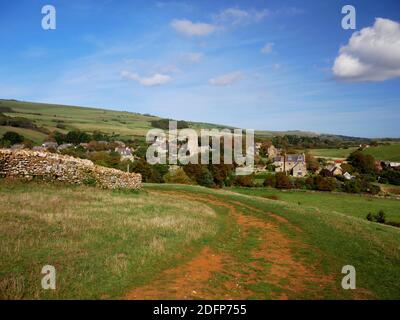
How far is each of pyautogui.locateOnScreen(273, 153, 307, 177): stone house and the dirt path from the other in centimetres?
9337

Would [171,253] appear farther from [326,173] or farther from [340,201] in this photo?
[326,173]

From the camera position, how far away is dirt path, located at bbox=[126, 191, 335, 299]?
9.50 m

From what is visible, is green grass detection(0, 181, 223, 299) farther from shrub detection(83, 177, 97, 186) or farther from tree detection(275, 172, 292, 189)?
tree detection(275, 172, 292, 189)

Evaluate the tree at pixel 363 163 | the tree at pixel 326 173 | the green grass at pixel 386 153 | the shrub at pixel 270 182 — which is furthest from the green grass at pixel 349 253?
the green grass at pixel 386 153

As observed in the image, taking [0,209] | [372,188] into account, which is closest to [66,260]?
[0,209]

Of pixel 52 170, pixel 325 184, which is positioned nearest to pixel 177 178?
pixel 52 170

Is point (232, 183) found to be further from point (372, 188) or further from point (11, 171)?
point (11, 171)

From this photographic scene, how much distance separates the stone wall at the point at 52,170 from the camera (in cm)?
2306

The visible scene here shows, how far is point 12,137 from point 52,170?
273 feet

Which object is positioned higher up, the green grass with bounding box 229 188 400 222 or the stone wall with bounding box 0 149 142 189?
the stone wall with bounding box 0 149 142 189

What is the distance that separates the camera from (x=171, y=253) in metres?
12.5

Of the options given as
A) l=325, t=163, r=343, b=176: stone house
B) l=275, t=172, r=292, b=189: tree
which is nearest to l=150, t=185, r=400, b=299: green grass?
l=275, t=172, r=292, b=189: tree

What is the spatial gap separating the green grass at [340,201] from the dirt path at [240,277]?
40.0 m

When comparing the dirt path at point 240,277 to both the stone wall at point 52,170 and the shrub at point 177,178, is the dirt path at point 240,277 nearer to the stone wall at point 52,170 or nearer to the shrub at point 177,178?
the stone wall at point 52,170
